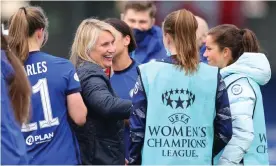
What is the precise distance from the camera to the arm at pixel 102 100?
511 cm

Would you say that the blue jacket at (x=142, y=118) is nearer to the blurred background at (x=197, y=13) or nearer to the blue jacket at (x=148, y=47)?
the blue jacket at (x=148, y=47)

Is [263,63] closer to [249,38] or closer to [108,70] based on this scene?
[249,38]

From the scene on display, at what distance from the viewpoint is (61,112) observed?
16.3 ft

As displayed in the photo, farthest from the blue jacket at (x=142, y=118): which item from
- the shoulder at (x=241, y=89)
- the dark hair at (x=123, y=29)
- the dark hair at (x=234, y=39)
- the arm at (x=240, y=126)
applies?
the dark hair at (x=123, y=29)

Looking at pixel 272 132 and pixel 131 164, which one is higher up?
pixel 131 164

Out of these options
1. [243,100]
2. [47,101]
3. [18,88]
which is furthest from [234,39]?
[18,88]

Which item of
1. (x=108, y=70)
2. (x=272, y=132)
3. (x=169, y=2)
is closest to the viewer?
(x=108, y=70)

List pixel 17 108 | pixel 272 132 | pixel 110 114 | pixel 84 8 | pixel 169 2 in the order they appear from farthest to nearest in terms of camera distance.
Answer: pixel 84 8, pixel 169 2, pixel 272 132, pixel 110 114, pixel 17 108

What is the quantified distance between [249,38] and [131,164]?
1.14 meters

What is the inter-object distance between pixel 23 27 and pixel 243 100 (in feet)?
4.27

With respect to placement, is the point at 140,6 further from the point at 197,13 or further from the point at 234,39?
the point at 197,13

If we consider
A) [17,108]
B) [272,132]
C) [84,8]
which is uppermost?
[17,108]

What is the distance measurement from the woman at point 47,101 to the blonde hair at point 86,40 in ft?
1.23

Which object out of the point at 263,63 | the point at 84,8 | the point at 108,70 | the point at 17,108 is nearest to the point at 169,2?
the point at 84,8
